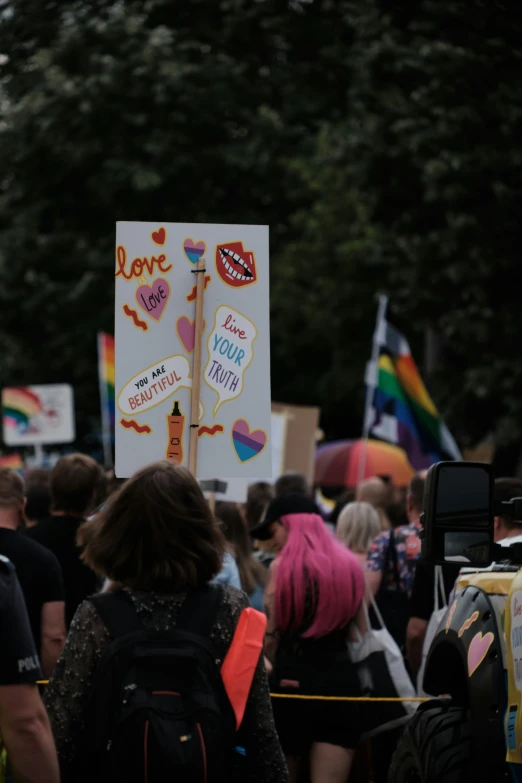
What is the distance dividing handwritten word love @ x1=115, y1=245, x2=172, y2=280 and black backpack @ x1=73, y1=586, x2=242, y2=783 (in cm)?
207

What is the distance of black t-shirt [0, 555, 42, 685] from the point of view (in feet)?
11.4

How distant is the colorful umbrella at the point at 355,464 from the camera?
19.4 m

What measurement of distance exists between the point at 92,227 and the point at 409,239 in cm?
1131

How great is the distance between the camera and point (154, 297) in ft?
18.4

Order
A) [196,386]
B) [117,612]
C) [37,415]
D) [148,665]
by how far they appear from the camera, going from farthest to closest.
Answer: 1. [37,415]
2. [196,386]
3. [117,612]
4. [148,665]

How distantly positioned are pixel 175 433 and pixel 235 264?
0.70 m

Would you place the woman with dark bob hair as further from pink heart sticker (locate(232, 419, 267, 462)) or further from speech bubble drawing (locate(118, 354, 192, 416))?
pink heart sticker (locate(232, 419, 267, 462))

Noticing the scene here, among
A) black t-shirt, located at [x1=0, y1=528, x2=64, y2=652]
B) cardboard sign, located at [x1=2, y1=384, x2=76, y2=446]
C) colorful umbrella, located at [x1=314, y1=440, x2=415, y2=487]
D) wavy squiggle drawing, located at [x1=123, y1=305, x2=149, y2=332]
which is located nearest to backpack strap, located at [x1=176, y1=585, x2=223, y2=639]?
wavy squiggle drawing, located at [x1=123, y1=305, x2=149, y2=332]

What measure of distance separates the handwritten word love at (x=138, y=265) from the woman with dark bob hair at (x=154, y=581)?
1.79 metres

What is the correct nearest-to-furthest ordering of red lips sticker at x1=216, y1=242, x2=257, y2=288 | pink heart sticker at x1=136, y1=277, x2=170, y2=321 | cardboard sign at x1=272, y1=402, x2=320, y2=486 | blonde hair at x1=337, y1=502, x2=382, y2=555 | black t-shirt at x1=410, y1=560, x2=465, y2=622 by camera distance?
pink heart sticker at x1=136, y1=277, x2=170, y2=321
red lips sticker at x1=216, y1=242, x2=257, y2=288
black t-shirt at x1=410, y1=560, x2=465, y2=622
blonde hair at x1=337, y1=502, x2=382, y2=555
cardboard sign at x1=272, y1=402, x2=320, y2=486

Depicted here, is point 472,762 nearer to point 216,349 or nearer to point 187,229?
point 216,349

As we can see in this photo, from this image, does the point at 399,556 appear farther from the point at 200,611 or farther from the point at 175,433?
the point at 200,611

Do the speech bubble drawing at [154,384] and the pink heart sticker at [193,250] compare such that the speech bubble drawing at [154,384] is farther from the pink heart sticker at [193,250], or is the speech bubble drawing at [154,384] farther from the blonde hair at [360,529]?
the blonde hair at [360,529]

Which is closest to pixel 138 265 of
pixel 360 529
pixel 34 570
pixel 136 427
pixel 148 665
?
pixel 136 427
